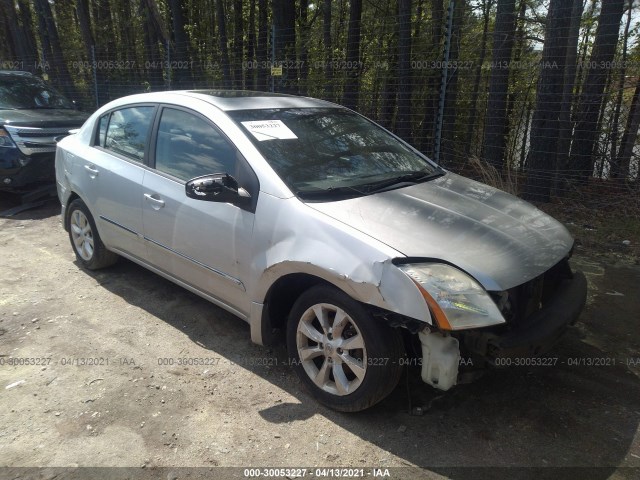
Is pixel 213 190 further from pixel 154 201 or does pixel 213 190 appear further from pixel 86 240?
pixel 86 240

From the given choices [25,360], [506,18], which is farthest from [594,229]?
[25,360]

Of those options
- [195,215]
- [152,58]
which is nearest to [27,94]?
[152,58]

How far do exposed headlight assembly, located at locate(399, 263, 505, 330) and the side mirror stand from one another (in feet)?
3.82

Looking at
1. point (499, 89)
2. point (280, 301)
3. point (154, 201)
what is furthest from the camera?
point (499, 89)

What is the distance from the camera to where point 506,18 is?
23.5ft

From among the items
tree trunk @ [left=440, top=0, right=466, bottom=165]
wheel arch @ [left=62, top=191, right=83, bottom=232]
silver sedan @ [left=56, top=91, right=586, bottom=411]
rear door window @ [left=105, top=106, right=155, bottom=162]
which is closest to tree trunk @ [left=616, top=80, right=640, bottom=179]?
tree trunk @ [left=440, top=0, right=466, bottom=165]

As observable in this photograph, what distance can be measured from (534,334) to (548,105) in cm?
514

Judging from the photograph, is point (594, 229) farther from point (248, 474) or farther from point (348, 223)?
point (248, 474)

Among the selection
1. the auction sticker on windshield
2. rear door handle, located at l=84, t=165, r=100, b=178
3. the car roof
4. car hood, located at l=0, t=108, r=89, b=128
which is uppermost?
the car roof

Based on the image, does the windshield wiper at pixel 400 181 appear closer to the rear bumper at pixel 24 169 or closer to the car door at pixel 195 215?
the car door at pixel 195 215

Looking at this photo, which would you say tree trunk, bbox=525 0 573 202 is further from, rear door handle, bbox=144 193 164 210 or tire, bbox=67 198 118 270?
tire, bbox=67 198 118 270

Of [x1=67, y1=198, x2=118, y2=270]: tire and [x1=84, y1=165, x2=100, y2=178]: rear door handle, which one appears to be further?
[x1=67, y1=198, x2=118, y2=270]: tire

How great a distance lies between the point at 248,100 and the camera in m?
3.70

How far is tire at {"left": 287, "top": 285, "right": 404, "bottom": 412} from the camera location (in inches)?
98.9
